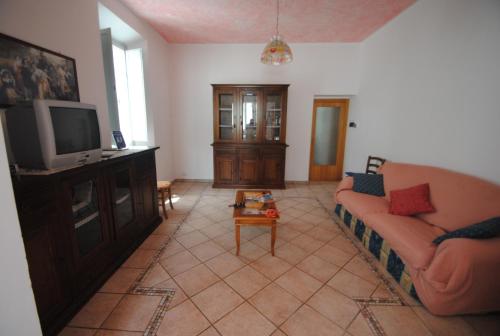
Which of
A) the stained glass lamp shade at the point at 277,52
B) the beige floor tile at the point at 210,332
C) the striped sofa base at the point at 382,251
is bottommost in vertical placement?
the beige floor tile at the point at 210,332

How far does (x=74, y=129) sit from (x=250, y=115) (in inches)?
121

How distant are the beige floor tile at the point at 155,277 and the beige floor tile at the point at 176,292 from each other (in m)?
0.05

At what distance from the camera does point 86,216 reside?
1.70 m

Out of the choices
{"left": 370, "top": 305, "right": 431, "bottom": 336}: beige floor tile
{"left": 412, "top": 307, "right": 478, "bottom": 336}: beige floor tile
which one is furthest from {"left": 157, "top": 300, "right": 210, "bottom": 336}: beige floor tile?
{"left": 412, "top": 307, "right": 478, "bottom": 336}: beige floor tile

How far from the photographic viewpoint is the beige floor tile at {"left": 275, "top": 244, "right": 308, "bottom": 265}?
219 centimetres

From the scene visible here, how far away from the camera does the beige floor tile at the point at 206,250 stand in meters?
2.24

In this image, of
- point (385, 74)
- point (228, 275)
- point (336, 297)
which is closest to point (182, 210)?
point (228, 275)

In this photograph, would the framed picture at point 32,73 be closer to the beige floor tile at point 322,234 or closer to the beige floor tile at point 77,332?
the beige floor tile at point 77,332

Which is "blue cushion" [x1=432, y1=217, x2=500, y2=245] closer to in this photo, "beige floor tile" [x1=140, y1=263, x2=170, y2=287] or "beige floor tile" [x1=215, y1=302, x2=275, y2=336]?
"beige floor tile" [x1=215, y1=302, x2=275, y2=336]

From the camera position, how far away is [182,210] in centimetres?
337

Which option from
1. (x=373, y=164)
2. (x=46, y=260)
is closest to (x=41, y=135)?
(x=46, y=260)

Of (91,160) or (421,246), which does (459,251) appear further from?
(91,160)

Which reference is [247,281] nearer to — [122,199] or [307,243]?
[307,243]

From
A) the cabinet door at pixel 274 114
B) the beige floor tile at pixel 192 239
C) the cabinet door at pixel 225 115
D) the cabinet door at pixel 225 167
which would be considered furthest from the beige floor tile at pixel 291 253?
the cabinet door at pixel 225 115
